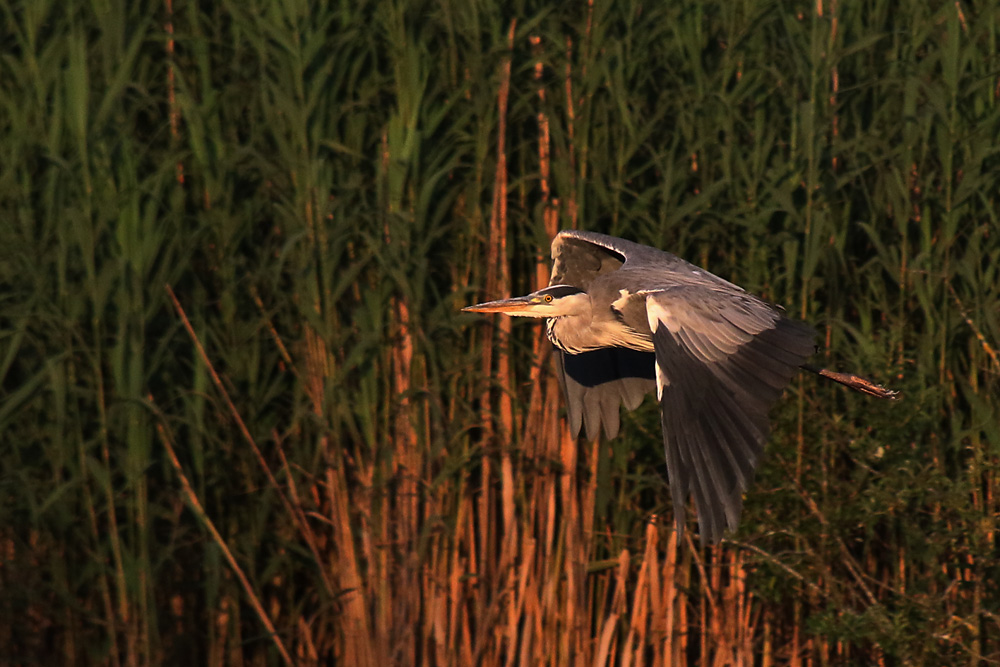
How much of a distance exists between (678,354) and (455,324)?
1.12 metres

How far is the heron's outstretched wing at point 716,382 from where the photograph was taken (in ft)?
12.2

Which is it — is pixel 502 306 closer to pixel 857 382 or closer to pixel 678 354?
pixel 678 354

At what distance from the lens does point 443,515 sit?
4910 millimetres

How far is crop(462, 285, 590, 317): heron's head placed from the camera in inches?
181

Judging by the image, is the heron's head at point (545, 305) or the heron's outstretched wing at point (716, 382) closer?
the heron's outstretched wing at point (716, 382)

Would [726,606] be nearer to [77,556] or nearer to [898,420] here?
[898,420]

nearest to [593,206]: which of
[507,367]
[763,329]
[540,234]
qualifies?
[540,234]

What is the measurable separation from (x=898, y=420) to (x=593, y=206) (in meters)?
1.30

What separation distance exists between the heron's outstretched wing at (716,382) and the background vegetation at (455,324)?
2.40ft

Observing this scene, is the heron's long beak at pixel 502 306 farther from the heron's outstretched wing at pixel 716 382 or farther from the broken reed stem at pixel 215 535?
the broken reed stem at pixel 215 535

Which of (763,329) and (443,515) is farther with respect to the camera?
(443,515)

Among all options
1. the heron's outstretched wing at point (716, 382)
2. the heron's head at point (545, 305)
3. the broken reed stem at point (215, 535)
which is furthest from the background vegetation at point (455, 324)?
the heron's outstretched wing at point (716, 382)

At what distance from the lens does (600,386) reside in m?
4.73

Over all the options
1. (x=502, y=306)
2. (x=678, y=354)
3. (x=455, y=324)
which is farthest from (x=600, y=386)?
(x=678, y=354)
